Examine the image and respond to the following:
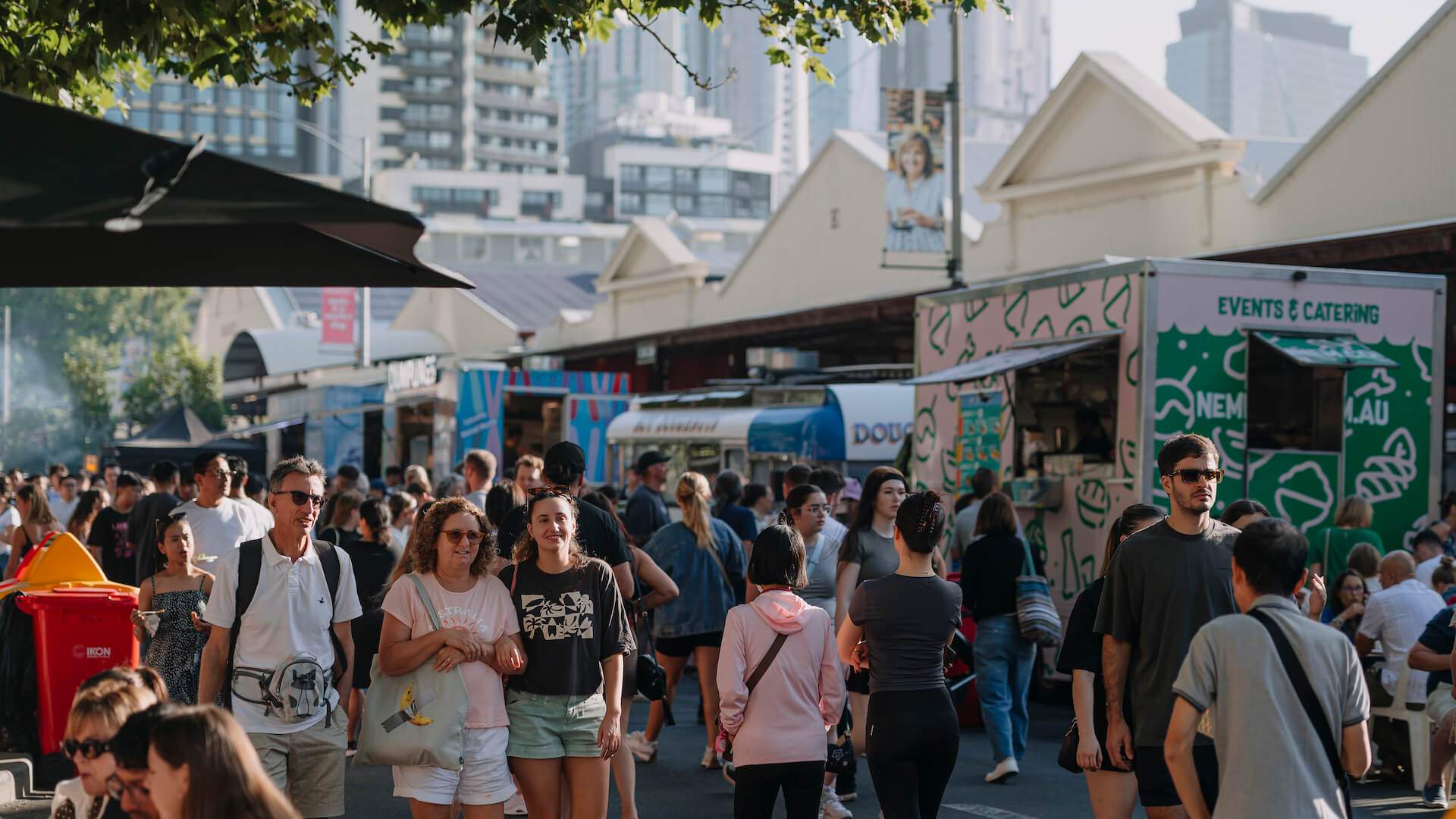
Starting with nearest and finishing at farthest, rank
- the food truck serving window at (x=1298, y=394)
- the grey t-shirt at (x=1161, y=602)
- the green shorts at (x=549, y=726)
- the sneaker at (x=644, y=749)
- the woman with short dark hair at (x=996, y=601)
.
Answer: the grey t-shirt at (x=1161, y=602), the green shorts at (x=549, y=726), the woman with short dark hair at (x=996, y=601), the sneaker at (x=644, y=749), the food truck serving window at (x=1298, y=394)

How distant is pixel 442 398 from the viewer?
23281mm

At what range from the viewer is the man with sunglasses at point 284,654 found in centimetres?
602

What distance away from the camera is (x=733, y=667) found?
629 cm

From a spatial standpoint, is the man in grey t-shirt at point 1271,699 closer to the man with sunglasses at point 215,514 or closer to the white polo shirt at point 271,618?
the white polo shirt at point 271,618

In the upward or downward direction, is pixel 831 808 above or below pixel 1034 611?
below

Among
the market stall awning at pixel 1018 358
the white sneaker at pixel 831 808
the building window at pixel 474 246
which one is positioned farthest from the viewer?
the building window at pixel 474 246

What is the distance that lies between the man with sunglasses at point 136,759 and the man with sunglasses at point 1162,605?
344 cm

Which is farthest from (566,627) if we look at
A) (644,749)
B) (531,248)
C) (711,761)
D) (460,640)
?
(531,248)

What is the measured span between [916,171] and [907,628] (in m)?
16.4

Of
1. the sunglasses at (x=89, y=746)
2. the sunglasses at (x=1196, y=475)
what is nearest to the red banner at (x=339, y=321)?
the sunglasses at (x=1196, y=475)

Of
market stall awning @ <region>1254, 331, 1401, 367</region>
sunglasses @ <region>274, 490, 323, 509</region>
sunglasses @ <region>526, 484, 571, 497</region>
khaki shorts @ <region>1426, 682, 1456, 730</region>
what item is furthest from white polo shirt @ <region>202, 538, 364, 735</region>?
market stall awning @ <region>1254, 331, 1401, 367</region>

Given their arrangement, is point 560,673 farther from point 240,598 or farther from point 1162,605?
point 1162,605

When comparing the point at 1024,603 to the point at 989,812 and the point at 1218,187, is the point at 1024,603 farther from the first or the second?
the point at 1218,187

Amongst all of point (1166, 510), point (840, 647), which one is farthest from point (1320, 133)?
point (840, 647)
